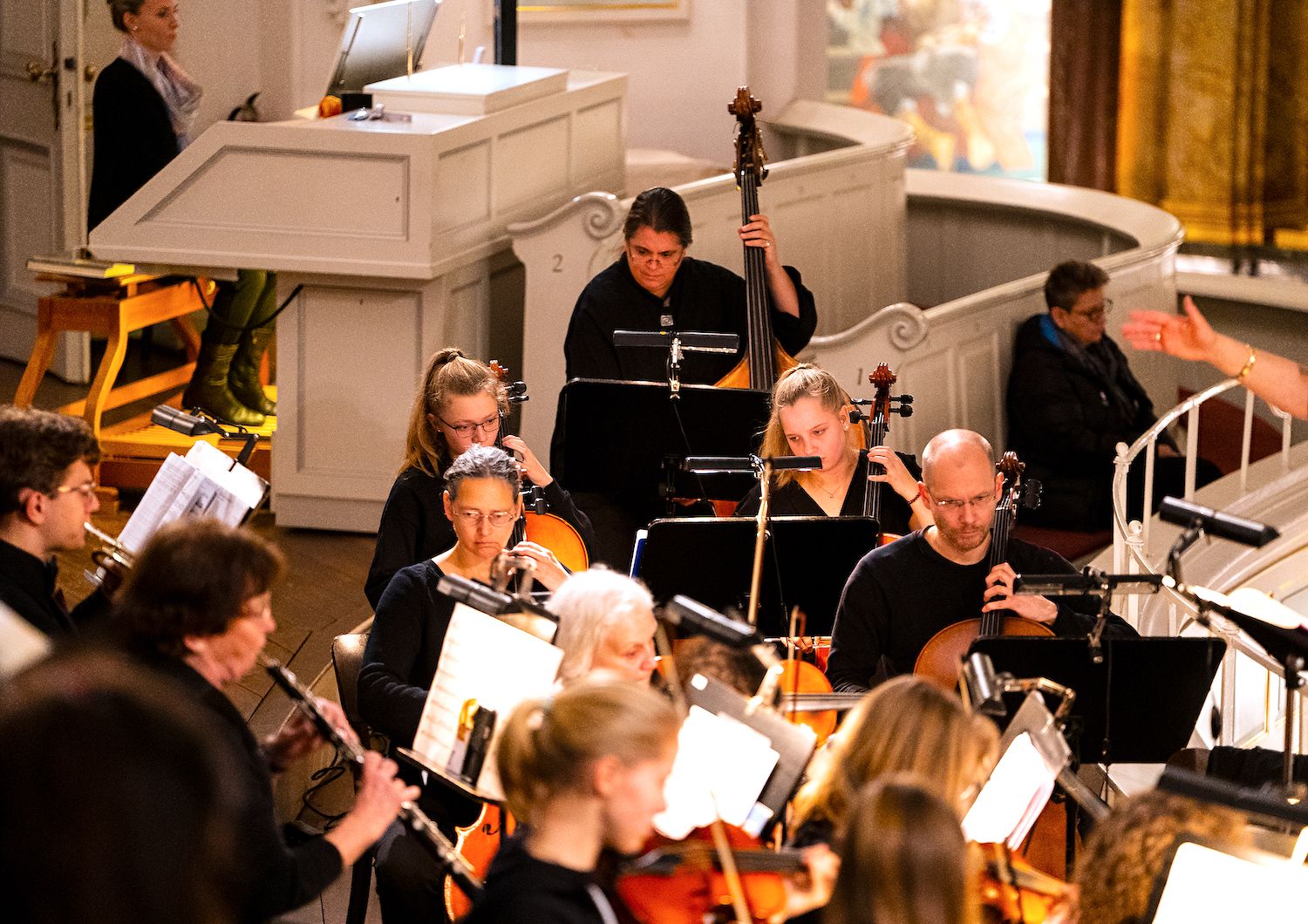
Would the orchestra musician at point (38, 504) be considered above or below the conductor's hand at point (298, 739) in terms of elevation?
above

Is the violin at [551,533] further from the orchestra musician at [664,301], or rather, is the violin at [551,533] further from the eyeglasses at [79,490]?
the eyeglasses at [79,490]

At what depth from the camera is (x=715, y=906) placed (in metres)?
2.43

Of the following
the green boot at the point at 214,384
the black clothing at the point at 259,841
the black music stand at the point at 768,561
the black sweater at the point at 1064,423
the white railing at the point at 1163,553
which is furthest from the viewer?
the green boot at the point at 214,384

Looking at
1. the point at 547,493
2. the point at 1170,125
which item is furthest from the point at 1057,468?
the point at 1170,125

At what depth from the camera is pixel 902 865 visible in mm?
1770

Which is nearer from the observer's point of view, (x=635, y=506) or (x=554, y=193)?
(x=635, y=506)

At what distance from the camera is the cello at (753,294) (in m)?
4.84

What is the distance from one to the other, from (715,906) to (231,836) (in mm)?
1266

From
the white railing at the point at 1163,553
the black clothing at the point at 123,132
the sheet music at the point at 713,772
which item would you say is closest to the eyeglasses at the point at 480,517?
the sheet music at the point at 713,772

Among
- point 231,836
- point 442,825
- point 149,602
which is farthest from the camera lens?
point 442,825

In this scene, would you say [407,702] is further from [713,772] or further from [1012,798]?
[1012,798]

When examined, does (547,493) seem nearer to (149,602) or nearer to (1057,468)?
(149,602)

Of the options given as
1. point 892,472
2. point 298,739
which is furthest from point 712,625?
point 892,472

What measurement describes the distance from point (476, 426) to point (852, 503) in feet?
3.17
